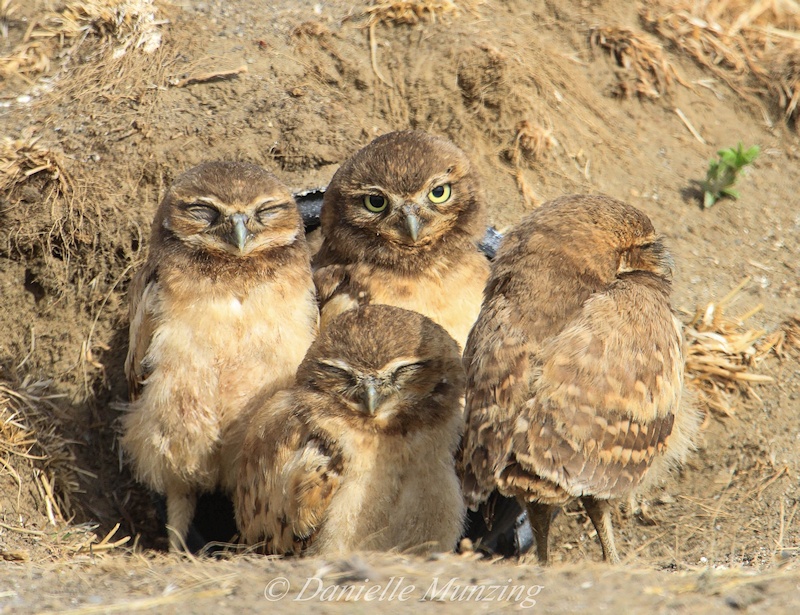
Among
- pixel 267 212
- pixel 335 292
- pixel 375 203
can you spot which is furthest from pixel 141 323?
pixel 375 203

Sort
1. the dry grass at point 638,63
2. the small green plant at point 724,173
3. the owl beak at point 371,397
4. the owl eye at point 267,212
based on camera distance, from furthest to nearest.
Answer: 1. the dry grass at point 638,63
2. the small green plant at point 724,173
3. the owl eye at point 267,212
4. the owl beak at point 371,397

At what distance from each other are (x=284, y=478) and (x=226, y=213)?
136 centimetres

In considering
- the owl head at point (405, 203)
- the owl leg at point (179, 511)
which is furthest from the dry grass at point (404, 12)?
the owl leg at point (179, 511)

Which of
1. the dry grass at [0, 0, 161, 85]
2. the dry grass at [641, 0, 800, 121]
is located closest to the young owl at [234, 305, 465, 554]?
the dry grass at [0, 0, 161, 85]

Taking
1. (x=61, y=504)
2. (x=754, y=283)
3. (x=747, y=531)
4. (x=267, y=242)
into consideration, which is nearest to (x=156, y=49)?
(x=267, y=242)

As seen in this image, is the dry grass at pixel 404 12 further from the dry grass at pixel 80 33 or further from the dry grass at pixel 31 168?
the dry grass at pixel 31 168

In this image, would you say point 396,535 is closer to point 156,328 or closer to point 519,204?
point 156,328

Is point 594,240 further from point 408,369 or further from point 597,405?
point 408,369

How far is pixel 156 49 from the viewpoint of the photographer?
6.65 m

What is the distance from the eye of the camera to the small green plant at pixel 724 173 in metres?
Result: 6.57

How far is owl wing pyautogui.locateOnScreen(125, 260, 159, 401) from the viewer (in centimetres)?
493

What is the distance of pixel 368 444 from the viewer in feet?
14.2

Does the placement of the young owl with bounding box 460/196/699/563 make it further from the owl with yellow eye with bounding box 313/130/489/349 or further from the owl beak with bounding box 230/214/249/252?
the owl beak with bounding box 230/214/249/252

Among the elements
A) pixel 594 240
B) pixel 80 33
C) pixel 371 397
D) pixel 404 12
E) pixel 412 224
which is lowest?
pixel 371 397
